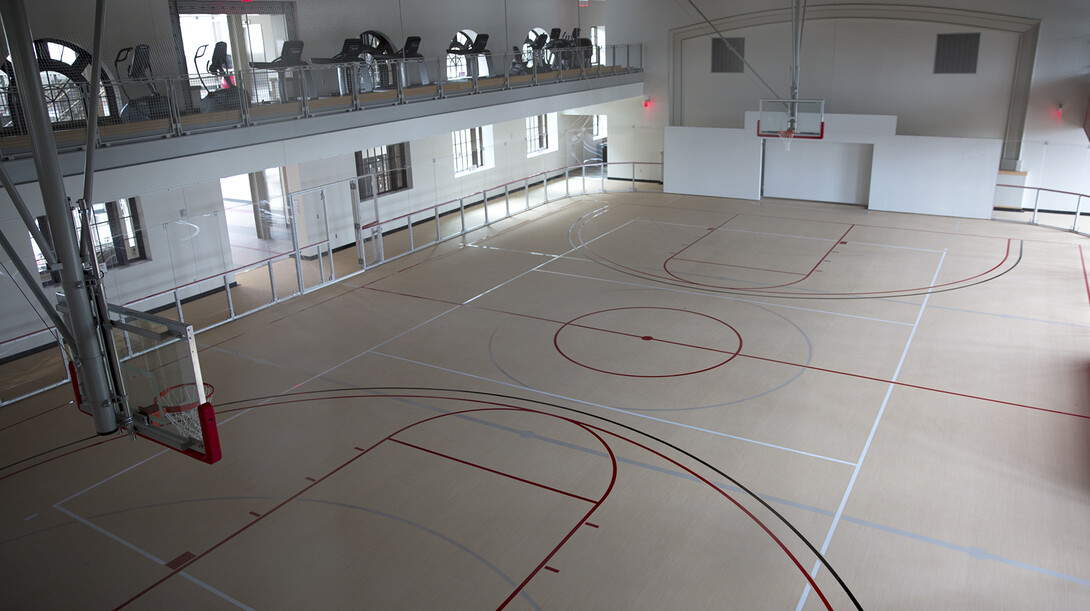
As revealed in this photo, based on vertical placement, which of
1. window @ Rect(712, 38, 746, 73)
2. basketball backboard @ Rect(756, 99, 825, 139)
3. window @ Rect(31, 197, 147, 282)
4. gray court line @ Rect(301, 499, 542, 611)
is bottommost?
gray court line @ Rect(301, 499, 542, 611)

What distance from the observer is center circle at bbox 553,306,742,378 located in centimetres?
962

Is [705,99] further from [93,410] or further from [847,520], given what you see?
[93,410]

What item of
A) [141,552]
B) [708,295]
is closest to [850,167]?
[708,295]

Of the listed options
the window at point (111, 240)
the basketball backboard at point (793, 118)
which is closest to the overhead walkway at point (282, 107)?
the window at point (111, 240)

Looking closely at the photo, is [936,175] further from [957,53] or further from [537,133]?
[537,133]

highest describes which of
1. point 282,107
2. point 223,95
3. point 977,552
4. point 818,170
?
point 223,95

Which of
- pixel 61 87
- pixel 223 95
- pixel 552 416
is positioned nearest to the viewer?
pixel 552 416

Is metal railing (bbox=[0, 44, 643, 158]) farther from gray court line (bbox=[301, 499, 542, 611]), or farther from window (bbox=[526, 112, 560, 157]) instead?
gray court line (bbox=[301, 499, 542, 611])

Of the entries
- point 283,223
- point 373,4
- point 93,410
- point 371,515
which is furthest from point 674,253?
point 93,410

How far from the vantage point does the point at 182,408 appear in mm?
6035

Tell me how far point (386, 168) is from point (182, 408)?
1149 cm

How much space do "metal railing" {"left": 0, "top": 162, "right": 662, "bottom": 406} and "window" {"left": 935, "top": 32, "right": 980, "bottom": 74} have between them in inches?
295

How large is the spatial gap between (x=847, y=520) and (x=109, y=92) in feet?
31.3

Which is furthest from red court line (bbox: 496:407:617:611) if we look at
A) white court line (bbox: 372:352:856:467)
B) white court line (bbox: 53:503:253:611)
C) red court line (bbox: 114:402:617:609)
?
white court line (bbox: 53:503:253:611)
